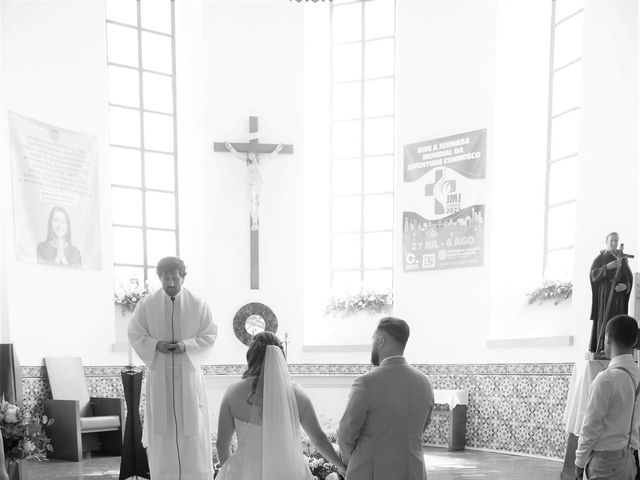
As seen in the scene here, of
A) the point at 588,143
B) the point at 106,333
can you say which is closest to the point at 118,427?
the point at 106,333

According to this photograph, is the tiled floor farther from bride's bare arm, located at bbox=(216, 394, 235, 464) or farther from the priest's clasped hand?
bride's bare arm, located at bbox=(216, 394, 235, 464)

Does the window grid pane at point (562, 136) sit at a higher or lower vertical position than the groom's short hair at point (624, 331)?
higher

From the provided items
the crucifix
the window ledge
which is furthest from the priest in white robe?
the crucifix

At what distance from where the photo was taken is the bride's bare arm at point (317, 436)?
366 cm

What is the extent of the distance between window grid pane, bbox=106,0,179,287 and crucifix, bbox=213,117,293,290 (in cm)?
121

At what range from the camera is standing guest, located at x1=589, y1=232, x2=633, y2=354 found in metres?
6.75

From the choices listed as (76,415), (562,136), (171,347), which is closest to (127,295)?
(76,415)

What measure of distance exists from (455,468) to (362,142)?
617cm

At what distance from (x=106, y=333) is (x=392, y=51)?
6354 millimetres

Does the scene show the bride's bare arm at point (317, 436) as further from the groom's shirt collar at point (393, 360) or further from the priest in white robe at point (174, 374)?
the priest in white robe at point (174, 374)

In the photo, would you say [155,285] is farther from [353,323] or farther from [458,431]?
[458,431]

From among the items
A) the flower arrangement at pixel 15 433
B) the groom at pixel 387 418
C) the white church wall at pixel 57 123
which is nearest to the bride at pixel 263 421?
the groom at pixel 387 418

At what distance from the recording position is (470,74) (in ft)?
36.6

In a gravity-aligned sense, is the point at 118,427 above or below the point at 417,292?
below
